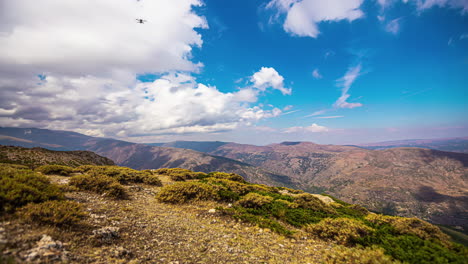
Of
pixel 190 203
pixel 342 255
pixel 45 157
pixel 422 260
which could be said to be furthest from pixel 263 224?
pixel 45 157

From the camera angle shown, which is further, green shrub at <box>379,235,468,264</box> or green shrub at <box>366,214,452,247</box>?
green shrub at <box>366,214,452,247</box>

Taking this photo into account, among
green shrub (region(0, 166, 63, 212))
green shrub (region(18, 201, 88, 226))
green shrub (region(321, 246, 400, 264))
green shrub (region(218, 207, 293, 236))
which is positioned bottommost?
green shrub (region(218, 207, 293, 236))

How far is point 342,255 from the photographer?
24.9 feet

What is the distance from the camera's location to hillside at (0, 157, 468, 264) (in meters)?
5.75

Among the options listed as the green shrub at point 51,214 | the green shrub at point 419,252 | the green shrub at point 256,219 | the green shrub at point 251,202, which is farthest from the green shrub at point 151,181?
the green shrub at point 419,252

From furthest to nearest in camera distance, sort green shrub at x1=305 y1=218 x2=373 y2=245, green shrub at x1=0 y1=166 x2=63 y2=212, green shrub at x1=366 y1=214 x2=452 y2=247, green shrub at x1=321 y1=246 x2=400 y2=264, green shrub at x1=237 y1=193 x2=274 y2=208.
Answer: green shrub at x1=237 y1=193 x2=274 y2=208, green shrub at x1=305 y1=218 x2=373 y2=245, green shrub at x1=366 y1=214 x2=452 y2=247, green shrub at x1=321 y1=246 x2=400 y2=264, green shrub at x1=0 y1=166 x2=63 y2=212

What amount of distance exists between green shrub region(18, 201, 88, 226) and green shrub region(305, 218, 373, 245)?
1168 centimetres

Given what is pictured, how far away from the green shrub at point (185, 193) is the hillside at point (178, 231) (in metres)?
0.08

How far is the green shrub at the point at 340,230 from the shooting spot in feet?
31.3

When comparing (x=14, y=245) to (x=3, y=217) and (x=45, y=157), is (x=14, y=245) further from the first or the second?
(x=45, y=157)

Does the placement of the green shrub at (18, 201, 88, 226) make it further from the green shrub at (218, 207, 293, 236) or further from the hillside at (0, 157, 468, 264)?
the green shrub at (218, 207, 293, 236)

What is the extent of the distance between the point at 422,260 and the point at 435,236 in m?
4.36

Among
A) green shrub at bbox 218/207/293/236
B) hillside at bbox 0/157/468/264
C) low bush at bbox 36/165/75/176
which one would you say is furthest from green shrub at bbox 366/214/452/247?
low bush at bbox 36/165/75/176

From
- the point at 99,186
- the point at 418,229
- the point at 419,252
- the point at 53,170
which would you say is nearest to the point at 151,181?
the point at 99,186
